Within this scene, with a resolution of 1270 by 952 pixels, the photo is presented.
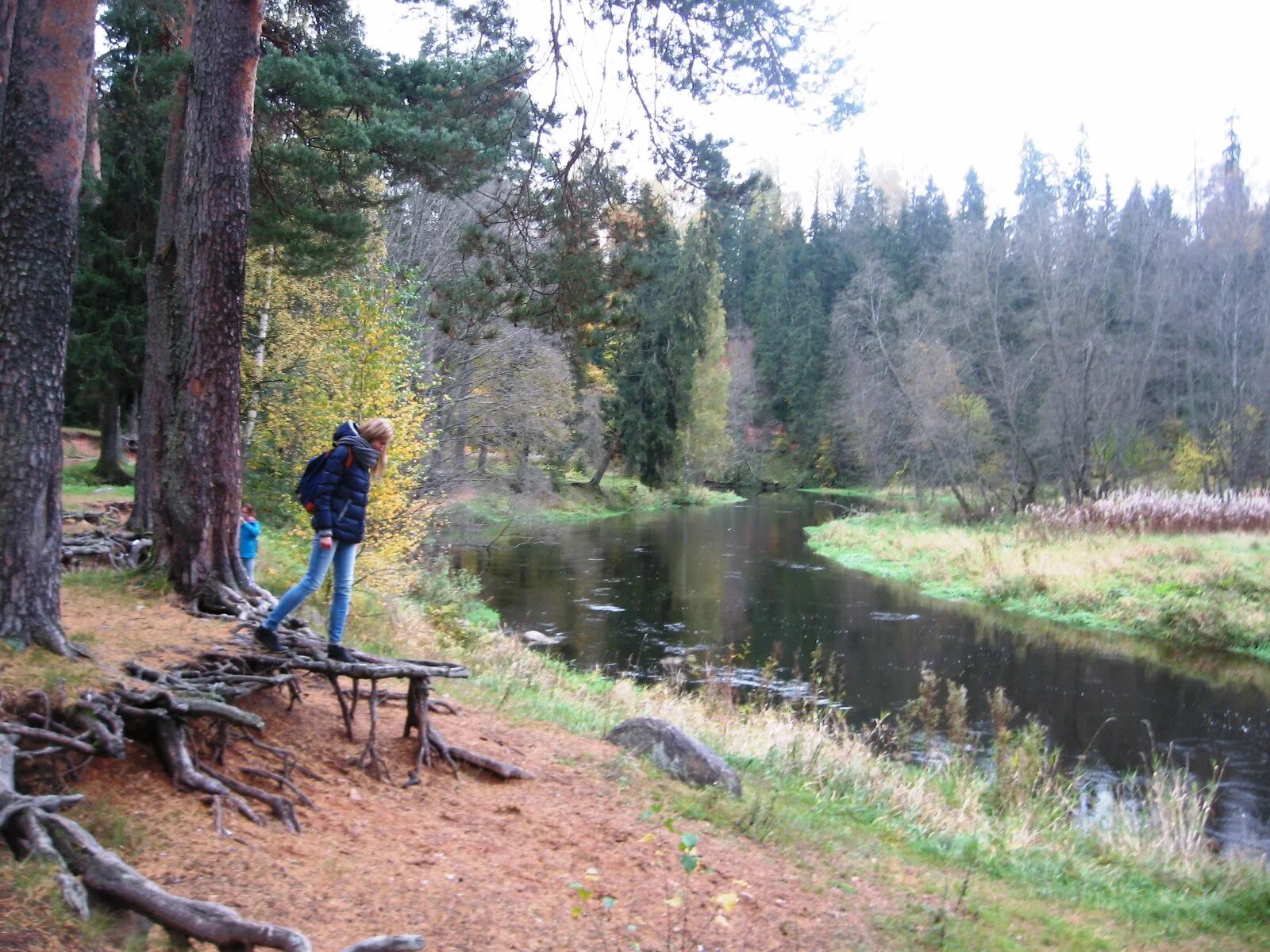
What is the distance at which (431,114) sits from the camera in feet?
31.0

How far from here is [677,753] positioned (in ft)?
24.2

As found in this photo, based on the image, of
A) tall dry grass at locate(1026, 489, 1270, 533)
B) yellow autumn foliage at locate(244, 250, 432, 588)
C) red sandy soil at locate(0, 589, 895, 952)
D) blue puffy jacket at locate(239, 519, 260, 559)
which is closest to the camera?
red sandy soil at locate(0, 589, 895, 952)

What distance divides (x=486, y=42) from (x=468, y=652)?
7.22 metres

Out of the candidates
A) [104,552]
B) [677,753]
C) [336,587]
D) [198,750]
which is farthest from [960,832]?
[104,552]

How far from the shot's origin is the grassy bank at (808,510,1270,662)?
755 inches

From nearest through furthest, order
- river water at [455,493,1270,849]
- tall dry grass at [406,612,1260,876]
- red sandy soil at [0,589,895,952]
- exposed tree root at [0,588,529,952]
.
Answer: exposed tree root at [0,588,529,952] < red sandy soil at [0,589,895,952] < tall dry grass at [406,612,1260,876] < river water at [455,493,1270,849]

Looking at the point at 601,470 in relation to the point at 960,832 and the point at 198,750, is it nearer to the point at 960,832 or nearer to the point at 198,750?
the point at 960,832

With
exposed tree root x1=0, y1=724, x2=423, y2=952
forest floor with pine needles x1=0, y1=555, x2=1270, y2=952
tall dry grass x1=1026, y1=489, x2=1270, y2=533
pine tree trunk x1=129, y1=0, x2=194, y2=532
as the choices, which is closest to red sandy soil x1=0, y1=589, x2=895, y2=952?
forest floor with pine needles x1=0, y1=555, x2=1270, y2=952

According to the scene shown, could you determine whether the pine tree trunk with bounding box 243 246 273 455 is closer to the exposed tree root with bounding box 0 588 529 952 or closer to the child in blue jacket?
the child in blue jacket

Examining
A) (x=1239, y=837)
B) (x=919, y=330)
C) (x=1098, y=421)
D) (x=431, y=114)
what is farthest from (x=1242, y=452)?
(x=431, y=114)

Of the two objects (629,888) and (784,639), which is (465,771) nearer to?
(629,888)

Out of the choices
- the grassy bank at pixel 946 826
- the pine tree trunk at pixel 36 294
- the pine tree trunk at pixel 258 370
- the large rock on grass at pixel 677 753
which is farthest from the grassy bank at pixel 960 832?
the pine tree trunk at pixel 258 370

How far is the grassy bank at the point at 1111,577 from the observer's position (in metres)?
19.2

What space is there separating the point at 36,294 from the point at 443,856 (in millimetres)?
3503
